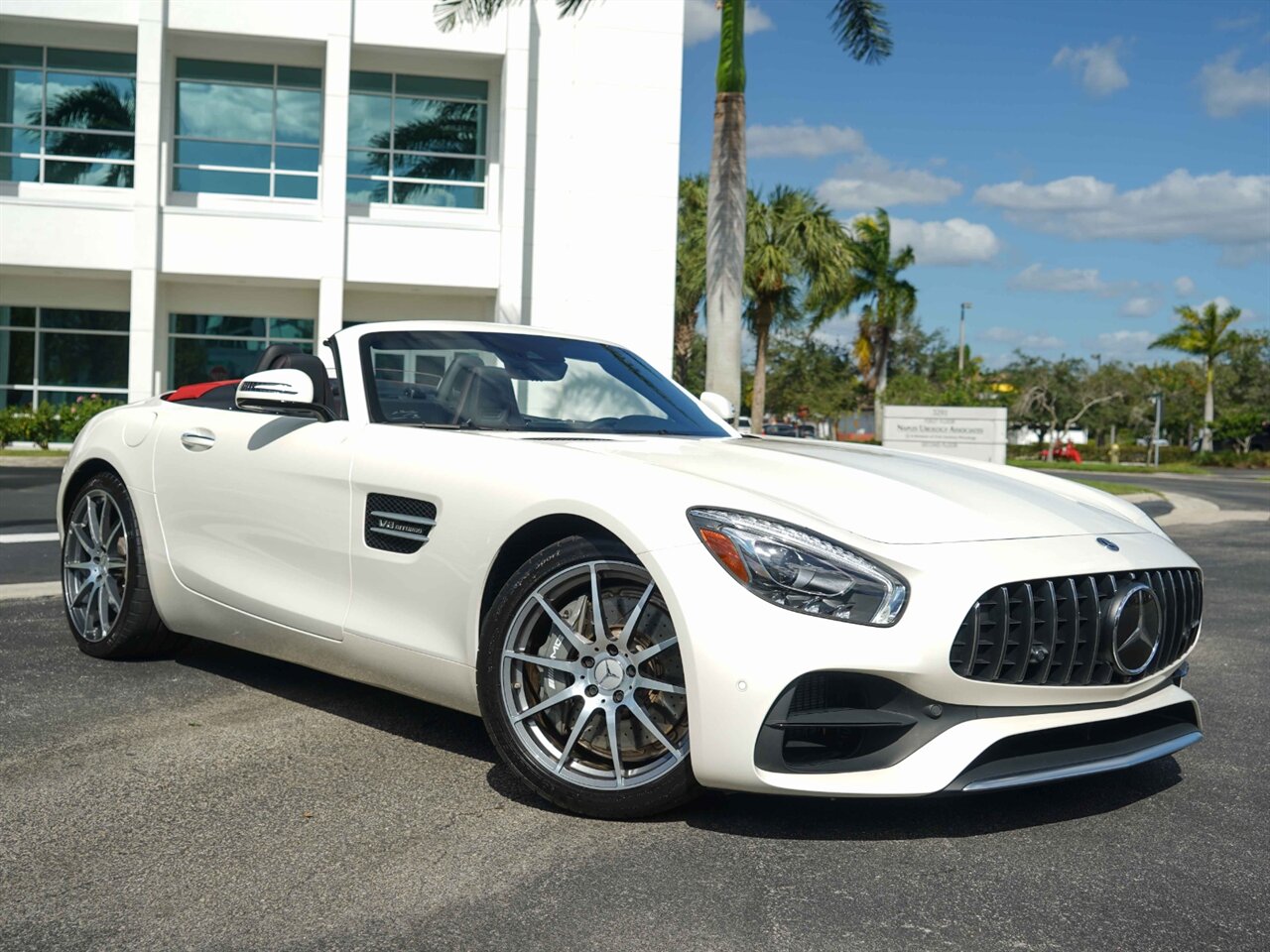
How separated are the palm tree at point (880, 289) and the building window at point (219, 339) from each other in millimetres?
21417

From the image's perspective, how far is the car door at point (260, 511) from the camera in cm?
423

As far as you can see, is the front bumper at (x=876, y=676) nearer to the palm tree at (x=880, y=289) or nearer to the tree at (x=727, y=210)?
the tree at (x=727, y=210)

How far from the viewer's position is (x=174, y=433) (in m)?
5.03

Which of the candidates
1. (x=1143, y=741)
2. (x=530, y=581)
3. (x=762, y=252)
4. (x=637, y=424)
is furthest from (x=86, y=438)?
(x=762, y=252)

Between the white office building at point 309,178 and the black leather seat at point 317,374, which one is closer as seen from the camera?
the black leather seat at point 317,374

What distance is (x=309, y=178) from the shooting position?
2586cm

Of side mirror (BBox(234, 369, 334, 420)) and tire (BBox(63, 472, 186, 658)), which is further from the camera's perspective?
tire (BBox(63, 472, 186, 658))

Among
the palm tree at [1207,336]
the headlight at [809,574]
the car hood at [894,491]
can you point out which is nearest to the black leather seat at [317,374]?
the car hood at [894,491]

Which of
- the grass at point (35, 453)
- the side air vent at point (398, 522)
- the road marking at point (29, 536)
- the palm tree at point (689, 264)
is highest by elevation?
the palm tree at point (689, 264)

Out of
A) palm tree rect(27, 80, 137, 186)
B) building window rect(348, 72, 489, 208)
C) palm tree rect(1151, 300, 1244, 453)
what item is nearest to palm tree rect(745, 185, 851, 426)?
building window rect(348, 72, 489, 208)

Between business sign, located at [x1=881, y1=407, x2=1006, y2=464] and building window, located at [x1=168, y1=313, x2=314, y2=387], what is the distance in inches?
489

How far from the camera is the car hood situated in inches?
134

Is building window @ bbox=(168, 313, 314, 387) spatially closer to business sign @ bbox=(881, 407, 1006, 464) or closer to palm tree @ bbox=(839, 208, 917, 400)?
business sign @ bbox=(881, 407, 1006, 464)

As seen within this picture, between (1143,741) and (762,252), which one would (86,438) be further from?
(762,252)
